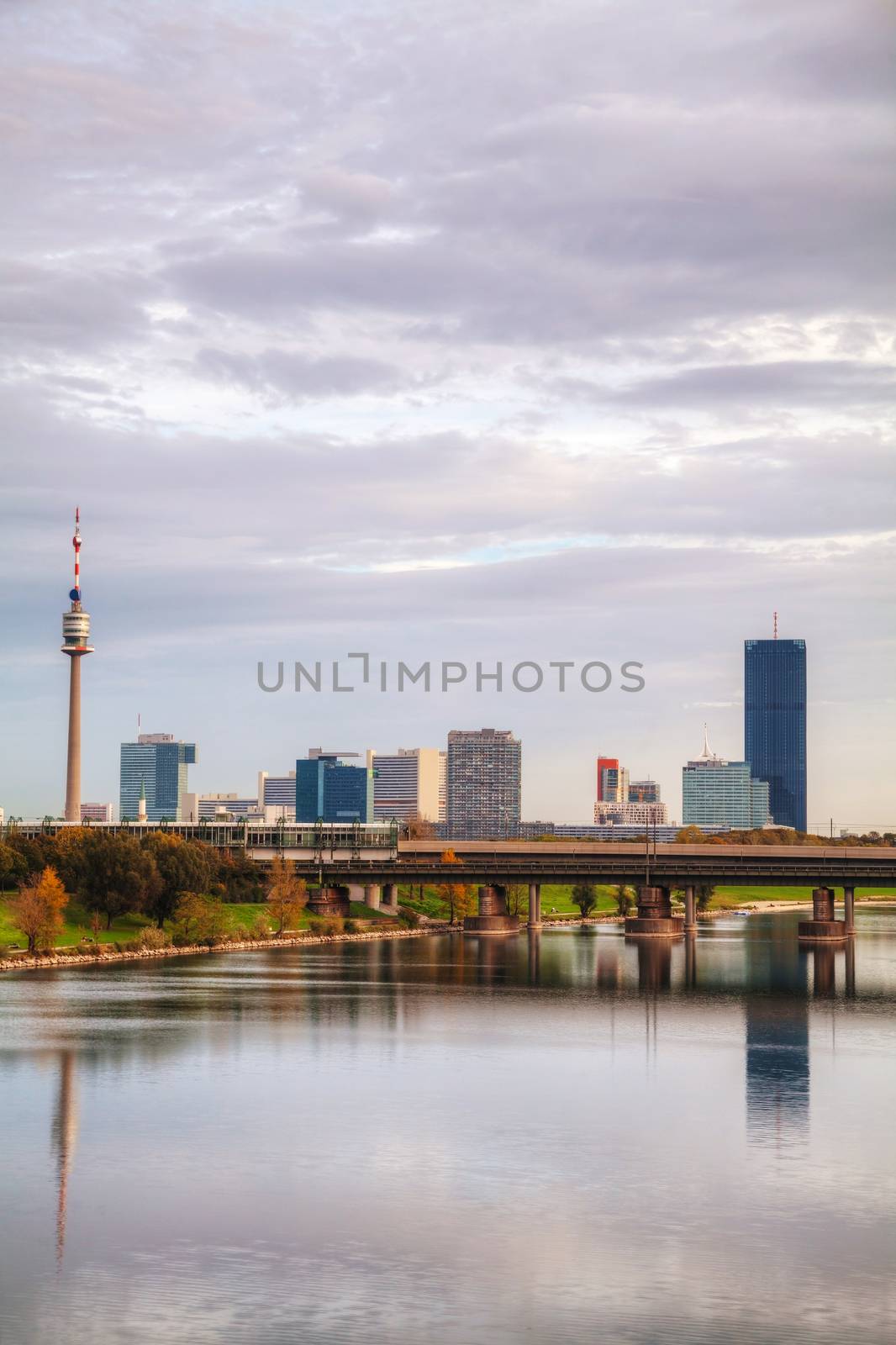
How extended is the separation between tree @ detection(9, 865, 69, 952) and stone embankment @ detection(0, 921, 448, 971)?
1.72 metres

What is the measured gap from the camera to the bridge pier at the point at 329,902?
165250mm

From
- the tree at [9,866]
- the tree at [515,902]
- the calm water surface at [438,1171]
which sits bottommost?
the tree at [515,902]

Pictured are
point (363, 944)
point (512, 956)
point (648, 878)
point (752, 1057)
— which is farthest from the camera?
point (648, 878)

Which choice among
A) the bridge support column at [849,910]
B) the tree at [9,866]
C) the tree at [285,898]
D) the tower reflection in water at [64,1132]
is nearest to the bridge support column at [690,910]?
Result: the bridge support column at [849,910]

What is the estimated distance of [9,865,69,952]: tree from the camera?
4377 inches

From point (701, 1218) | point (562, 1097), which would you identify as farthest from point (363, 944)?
point (701, 1218)

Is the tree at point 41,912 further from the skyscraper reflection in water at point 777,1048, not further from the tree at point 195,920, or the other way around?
the skyscraper reflection in water at point 777,1048

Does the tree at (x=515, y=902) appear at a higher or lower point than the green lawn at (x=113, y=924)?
lower

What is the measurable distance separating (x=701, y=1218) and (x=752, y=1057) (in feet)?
101

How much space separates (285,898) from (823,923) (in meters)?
54.3

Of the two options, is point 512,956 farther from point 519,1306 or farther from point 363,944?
point 519,1306

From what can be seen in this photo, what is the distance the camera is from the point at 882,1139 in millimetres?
50094

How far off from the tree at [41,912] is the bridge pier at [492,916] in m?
56.6

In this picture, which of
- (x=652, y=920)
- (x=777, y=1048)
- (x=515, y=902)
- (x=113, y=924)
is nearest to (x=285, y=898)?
(x=113, y=924)
